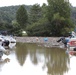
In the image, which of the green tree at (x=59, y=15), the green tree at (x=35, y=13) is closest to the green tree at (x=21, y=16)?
the green tree at (x=35, y=13)

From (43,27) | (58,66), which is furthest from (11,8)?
(58,66)

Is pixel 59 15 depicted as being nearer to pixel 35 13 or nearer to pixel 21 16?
pixel 21 16

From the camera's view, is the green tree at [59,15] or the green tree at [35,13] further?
the green tree at [35,13]

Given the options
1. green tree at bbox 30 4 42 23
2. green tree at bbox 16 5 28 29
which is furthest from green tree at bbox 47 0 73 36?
green tree at bbox 30 4 42 23

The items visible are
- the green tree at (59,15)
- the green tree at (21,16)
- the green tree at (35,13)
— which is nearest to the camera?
the green tree at (59,15)

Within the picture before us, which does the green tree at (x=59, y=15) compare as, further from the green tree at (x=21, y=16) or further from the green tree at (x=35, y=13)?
the green tree at (x=35, y=13)

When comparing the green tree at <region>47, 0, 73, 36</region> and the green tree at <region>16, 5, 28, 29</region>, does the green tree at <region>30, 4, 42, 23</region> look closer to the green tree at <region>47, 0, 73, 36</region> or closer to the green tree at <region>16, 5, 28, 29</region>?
the green tree at <region>16, 5, 28, 29</region>

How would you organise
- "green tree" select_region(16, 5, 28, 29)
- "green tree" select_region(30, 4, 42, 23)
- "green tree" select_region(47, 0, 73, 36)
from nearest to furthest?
"green tree" select_region(47, 0, 73, 36) < "green tree" select_region(16, 5, 28, 29) < "green tree" select_region(30, 4, 42, 23)

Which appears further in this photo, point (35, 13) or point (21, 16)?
point (35, 13)

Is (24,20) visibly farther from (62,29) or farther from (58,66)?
(58,66)

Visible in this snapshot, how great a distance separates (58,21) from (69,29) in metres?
2.62

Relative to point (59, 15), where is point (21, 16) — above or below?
above

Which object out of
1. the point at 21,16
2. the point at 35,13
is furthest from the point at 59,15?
the point at 35,13

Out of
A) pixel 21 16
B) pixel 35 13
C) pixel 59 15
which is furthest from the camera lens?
pixel 35 13
